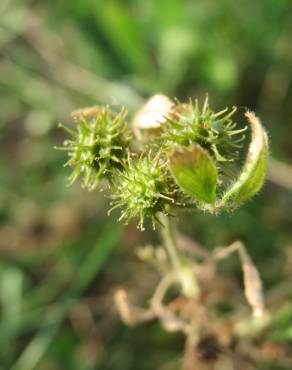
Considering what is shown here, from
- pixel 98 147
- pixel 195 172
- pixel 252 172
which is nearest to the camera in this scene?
pixel 195 172

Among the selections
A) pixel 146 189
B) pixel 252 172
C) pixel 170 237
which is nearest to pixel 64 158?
pixel 170 237

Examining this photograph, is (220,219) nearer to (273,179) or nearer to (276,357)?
(273,179)

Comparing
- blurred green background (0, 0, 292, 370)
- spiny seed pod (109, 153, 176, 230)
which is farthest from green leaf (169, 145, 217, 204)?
blurred green background (0, 0, 292, 370)

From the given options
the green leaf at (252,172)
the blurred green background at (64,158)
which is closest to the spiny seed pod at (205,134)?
the green leaf at (252,172)

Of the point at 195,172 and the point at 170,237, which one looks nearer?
the point at 195,172

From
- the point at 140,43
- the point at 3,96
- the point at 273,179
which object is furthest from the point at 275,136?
the point at 3,96

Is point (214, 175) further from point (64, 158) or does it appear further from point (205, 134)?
point (64, 158)
